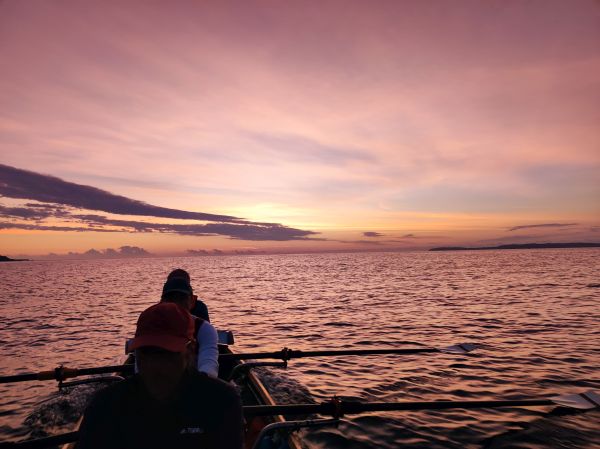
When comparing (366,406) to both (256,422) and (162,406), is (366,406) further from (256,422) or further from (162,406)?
(162,406)

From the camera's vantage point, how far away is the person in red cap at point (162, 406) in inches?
93.8

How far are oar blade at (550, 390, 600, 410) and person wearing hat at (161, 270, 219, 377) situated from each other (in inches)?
301

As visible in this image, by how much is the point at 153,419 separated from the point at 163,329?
0.56 m

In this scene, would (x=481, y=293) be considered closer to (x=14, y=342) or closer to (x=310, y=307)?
(x=310, y=307)

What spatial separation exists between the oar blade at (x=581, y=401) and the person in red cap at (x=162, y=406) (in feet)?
29.1

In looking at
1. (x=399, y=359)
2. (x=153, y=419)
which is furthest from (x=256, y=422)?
(x=399, y=359)

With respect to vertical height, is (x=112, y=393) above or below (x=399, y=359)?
above

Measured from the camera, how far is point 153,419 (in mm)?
2400

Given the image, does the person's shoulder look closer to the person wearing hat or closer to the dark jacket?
the dark jacket

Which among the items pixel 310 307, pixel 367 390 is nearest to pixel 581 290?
pixel 310 307

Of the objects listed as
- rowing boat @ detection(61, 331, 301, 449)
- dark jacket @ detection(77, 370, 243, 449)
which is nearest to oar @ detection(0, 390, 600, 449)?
rowing boat @ detection(61, 331, 301, 449)

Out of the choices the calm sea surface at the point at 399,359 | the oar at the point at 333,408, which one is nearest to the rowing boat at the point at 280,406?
the oar at the point at 333,408

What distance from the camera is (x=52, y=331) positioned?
22.4 meters

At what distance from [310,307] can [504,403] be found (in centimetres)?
2436
